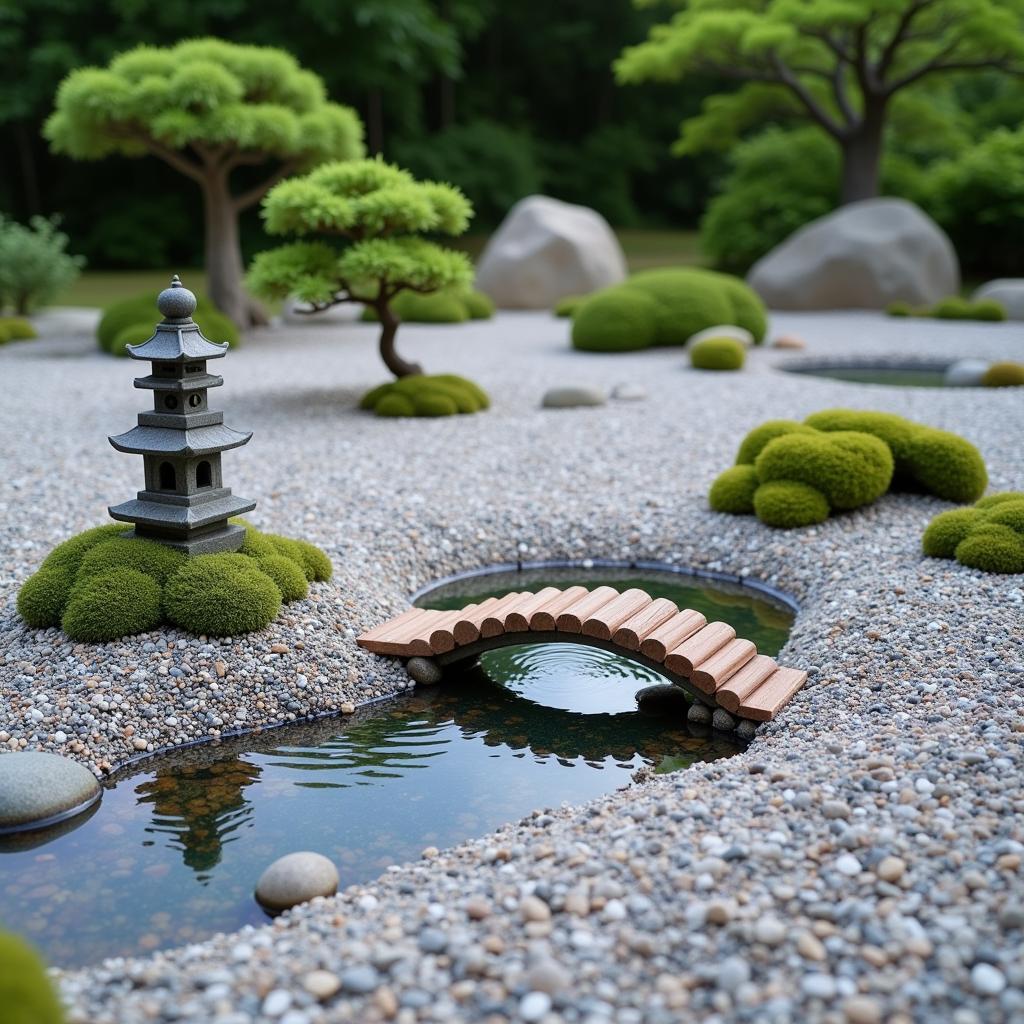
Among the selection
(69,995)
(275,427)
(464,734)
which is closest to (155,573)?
(464,734)

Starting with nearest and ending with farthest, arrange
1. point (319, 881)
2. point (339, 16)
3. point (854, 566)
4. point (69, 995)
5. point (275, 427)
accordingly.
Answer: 1. point (69, 995)
2. point (319, 881)
3. point (854, 566)
4. point (275, 427)
5. point (339, 16)

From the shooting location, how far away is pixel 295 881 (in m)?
4.28

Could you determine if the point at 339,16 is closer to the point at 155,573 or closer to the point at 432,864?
the point at 155,573

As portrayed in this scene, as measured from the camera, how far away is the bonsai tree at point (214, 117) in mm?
14773

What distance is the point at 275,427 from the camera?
36.2 feet

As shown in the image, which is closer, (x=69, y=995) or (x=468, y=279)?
(x=69, y=995)

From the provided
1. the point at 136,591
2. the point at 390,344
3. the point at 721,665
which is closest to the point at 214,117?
the point at 390,344

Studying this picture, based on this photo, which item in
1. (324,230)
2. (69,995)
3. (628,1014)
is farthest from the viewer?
(324,230)

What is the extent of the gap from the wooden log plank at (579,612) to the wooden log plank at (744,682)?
2.78ft

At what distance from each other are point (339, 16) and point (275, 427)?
63.4ft

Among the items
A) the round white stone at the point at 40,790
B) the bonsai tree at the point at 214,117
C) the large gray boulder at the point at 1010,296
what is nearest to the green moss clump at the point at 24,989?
the round white stone at the point at 40,790

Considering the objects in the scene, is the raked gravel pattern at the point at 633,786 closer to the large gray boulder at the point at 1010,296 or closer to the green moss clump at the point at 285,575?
the green moss clump at the point at 285,575

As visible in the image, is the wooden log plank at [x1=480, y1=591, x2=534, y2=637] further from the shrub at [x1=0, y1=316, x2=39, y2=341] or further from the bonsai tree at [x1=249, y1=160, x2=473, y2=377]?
the shrub at [x1=0, y1=316, x2=39, y2=341]

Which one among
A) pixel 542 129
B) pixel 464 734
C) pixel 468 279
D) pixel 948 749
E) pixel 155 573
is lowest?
pixel 464 734
